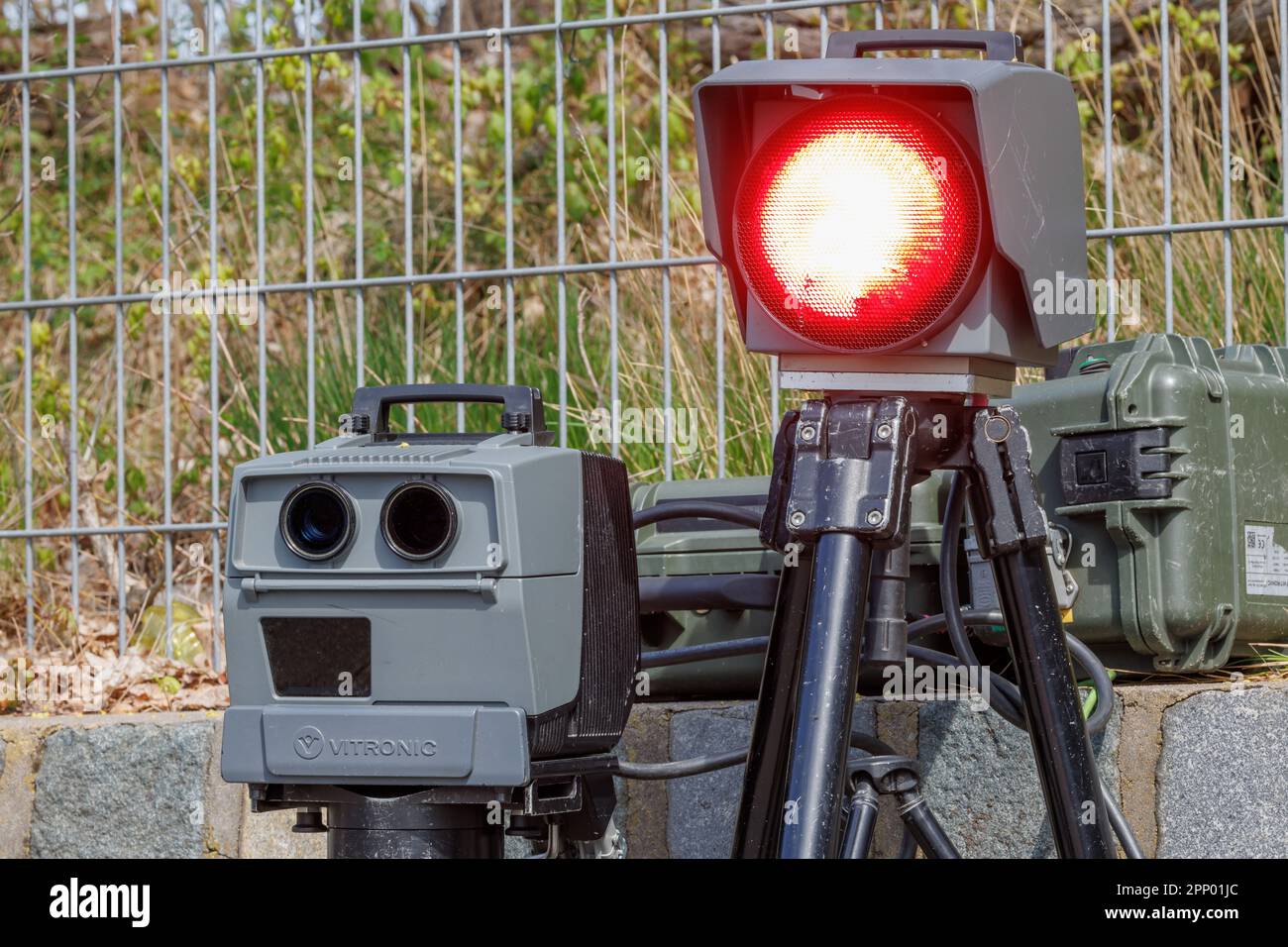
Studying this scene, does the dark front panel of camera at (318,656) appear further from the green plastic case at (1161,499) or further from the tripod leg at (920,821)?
the green plastic case at (1161,499)

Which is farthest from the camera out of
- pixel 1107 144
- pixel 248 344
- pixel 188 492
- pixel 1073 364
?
pixel 188 492

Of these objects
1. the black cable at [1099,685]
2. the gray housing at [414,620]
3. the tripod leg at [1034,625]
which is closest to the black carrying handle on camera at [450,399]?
the gray housing at [414,620]

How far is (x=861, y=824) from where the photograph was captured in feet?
6.41

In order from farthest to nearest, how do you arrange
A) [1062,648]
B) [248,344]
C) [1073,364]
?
[248,344], [1073,364], [1062,648]

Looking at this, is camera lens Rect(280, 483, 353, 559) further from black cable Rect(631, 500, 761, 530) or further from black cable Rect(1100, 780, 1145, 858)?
black cable Rect(1100, 780, 1145, 858)

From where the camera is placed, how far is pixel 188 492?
5590 millimetres

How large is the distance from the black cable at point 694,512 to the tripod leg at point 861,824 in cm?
43

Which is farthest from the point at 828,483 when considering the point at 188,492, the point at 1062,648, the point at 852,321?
the point at 188,492

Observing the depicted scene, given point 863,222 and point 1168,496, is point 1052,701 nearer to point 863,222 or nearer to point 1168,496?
point 863,222

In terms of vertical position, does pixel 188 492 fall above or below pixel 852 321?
below

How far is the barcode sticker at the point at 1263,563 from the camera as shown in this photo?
102 inches

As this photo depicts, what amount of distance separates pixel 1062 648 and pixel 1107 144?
1.63 metres

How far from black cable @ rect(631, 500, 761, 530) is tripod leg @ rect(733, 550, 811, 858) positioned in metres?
0.42

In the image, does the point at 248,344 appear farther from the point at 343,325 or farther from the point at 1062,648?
the point at 1062,648
